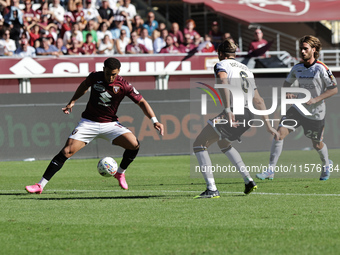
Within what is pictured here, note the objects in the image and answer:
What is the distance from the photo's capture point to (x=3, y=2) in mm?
22453

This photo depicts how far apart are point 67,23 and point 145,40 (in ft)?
8.61

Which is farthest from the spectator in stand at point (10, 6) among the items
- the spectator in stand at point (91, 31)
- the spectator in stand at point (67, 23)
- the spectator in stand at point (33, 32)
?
the spectator in stand at point (91, 31)

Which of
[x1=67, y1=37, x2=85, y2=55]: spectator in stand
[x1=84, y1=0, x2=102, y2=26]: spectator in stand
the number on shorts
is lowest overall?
[x1=67, y1=37, x2=85, y2=55]: spectator in stand

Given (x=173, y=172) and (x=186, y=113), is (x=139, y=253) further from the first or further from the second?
(x=186, y=113)

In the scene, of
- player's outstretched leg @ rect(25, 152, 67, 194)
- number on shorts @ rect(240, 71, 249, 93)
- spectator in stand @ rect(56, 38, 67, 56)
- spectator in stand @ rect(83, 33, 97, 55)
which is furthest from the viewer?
spectator in stand @ rect(83, 33, 97, 55)

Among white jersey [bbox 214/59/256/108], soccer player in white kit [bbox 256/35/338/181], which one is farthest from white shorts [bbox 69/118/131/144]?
soccer player in white kit [bbox 256/35/338/181]

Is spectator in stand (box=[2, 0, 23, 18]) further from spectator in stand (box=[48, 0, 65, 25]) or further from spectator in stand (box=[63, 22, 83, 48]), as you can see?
spectator in stand (box=[63, 22, 83, 48])

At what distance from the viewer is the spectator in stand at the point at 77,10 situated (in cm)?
2281

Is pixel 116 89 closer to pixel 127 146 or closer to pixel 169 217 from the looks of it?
pixel 127 146

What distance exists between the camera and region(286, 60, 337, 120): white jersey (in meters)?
11.1

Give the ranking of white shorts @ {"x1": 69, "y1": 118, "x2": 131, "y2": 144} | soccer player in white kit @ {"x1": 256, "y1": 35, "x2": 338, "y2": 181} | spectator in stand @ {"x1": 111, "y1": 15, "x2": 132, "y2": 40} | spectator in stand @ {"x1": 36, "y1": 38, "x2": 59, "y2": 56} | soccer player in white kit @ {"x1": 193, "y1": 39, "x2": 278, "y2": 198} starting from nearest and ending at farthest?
1. soccer player in white kit @ {"x1": 193, "y1": 39, "x2": 278, "y2": 198}
2. white shorts @ {"x1": 69, "y1": 118, "x2": 131, "y2": 144}
3. soccer player in white kit @ {"x1": 256, "y1": 35, "x2": 338, "y2": 181}
4. spectator in stand @ {"x1": 36, "y1": 38, "x2": 59, "y2": 56}
5. spectator in stand @ {"x1": 111, "y1": 15, "x2": 132, "y2": 40}

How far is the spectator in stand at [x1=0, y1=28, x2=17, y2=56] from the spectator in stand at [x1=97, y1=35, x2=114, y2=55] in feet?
8.68

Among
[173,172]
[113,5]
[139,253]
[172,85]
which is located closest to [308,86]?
[173,172]

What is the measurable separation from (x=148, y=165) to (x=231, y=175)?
10.4 feet
